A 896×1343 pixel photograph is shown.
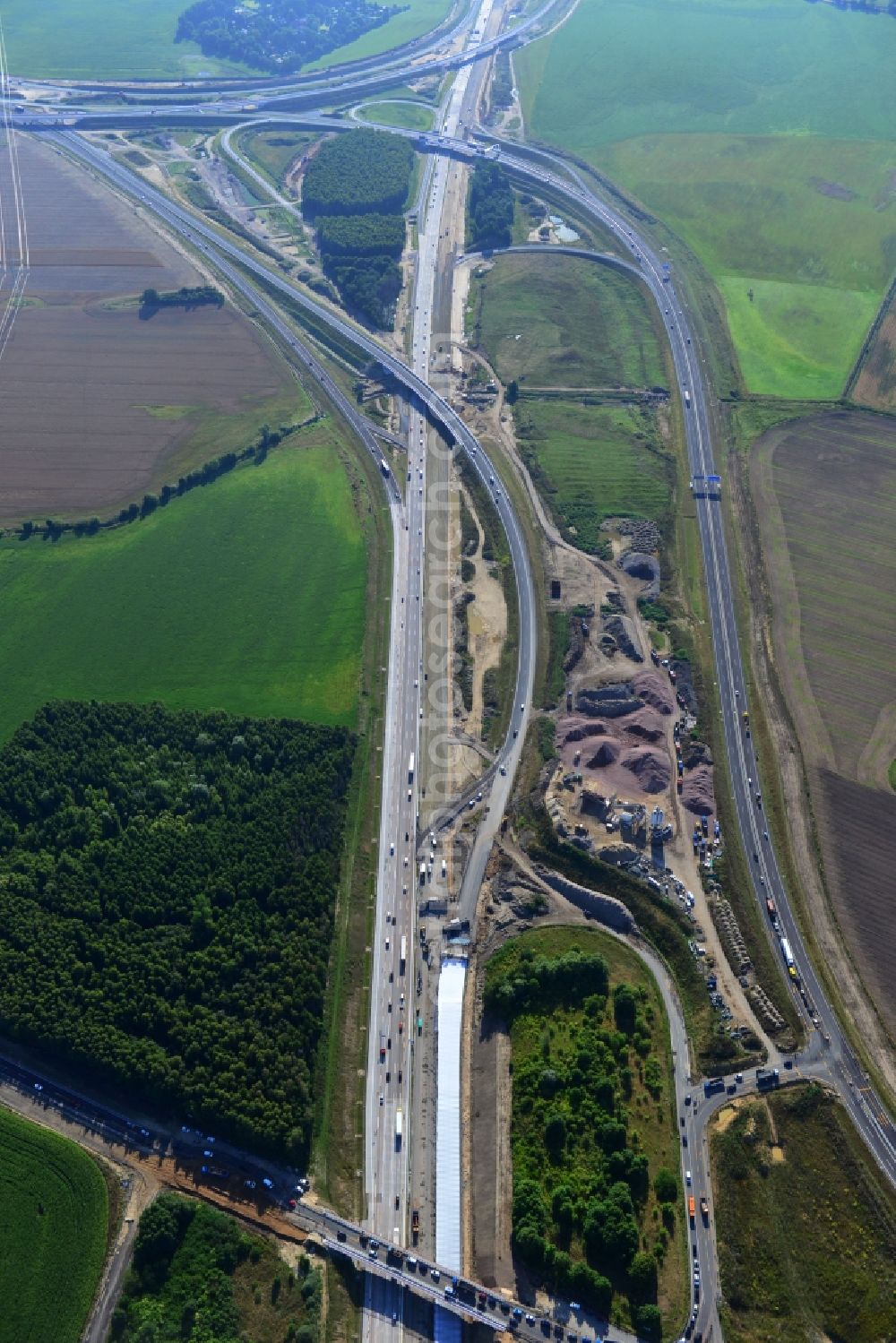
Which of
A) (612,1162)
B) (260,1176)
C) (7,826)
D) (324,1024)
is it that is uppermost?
(7,826)

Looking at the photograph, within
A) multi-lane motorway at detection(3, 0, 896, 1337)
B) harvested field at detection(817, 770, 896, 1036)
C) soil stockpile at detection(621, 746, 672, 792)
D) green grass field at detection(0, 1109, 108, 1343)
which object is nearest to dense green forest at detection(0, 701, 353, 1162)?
multi-lane motorway at detection(3, 0, 896, 1337)

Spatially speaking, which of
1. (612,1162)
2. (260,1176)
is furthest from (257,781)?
(612,1162)

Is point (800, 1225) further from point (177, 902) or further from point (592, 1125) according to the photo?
point (177, 902)

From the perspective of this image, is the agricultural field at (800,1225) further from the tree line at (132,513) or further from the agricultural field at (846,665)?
the tree line at (132,513)

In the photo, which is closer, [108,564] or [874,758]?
[874,758]

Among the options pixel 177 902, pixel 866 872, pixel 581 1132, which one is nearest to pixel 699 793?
pixel 866 872

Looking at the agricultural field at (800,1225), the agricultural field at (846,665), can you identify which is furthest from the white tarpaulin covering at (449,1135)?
the agricultural field at (846,665)

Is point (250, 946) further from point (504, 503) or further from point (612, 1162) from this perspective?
point (504, 503)

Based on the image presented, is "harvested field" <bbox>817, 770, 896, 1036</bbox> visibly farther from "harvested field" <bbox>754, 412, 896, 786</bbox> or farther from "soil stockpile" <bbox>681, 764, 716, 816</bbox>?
"soil stockpile" <bbox>681, 764, 716, 816</bbox>
